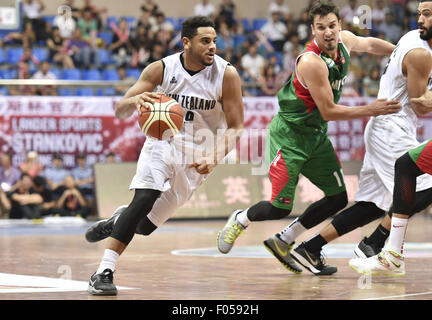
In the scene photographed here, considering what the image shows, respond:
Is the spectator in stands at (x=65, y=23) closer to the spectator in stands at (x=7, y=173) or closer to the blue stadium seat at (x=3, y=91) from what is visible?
the blue stadium seat at (x=3, y=91)

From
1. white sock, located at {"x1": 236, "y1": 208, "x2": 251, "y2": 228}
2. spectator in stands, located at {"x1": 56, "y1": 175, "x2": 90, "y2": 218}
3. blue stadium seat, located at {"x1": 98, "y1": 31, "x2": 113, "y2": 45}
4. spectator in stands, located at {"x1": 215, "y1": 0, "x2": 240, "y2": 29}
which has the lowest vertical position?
spectator in stands, located at {"x1": 56, "y1": 175, "x2": 90, "y2": 218}

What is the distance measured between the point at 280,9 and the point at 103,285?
17.0 metres

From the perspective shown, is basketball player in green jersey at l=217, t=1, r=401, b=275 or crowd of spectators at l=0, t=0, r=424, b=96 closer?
basketball player in green jersey at l=217, t=1, r=401, b=275

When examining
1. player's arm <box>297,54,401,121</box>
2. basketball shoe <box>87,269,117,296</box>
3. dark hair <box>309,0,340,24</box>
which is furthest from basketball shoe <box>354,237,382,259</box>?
basketball shoe <box>87,269,117,296</box>

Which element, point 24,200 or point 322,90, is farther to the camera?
point 24,200

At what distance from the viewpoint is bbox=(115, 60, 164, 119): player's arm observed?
236 inches

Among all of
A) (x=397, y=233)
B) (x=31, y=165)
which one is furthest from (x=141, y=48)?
(x=397, y=233)

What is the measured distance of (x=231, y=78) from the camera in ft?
21.4

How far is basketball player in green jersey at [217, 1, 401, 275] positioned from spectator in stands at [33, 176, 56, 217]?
925 cm

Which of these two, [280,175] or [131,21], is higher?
[131,21]

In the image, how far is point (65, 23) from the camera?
19344mm

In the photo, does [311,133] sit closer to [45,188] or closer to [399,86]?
[399,86]

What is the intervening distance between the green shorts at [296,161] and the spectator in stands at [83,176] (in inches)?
373

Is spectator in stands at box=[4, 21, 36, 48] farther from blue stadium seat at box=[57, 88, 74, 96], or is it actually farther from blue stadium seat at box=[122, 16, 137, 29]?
blue stadium seat at box=[122, 16, 137, 29]
